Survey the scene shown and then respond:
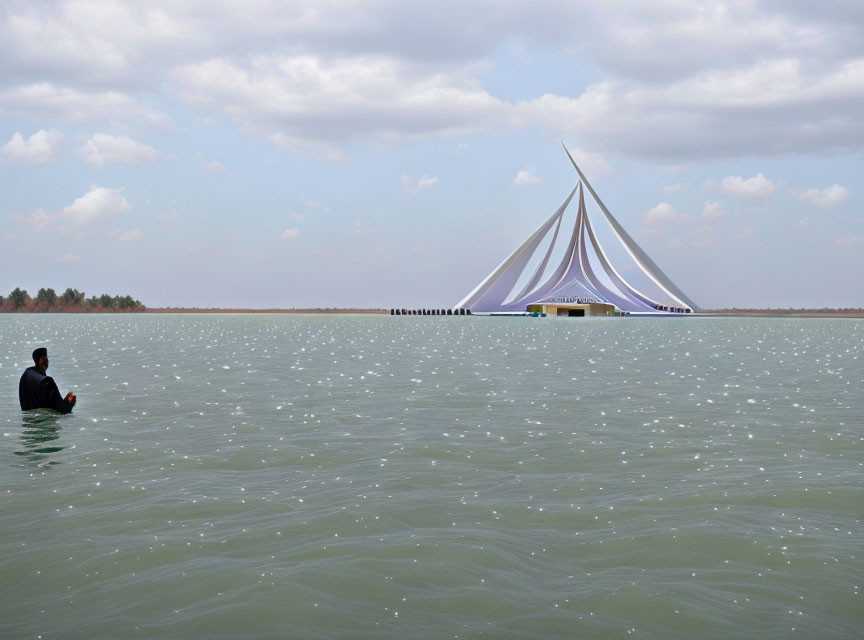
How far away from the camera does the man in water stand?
15977mm

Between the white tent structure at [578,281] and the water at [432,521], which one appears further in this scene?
the white tent structure at [578,281]

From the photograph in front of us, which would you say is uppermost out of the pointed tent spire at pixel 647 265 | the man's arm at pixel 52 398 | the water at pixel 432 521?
the pointed tent spire at pixel 647 265

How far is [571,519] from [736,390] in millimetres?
16001

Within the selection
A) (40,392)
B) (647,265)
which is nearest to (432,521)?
(40,392)

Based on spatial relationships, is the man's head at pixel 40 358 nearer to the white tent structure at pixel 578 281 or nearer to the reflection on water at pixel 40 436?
the reflection on water at pixel 40 436

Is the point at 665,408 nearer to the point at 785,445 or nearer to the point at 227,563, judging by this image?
the point at 785,445

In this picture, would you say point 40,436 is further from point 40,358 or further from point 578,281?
point 578,281

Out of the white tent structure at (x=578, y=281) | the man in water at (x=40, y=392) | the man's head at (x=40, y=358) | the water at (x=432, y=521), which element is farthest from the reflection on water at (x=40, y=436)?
the white tent structure at (x=578, y=281)

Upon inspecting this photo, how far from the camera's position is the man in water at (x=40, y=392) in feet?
52.4

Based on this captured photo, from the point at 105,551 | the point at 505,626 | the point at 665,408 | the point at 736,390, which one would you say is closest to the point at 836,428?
the point at 665,408

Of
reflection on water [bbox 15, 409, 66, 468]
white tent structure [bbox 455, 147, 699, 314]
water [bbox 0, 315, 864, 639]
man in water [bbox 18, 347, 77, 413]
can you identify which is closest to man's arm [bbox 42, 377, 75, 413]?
man in water [bbox 18, 347, 77, 413]

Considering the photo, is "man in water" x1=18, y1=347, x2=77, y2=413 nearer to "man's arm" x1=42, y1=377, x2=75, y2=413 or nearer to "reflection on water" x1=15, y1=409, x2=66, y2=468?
"man's arm" x1=42, y1=377, x2=75, y2=413

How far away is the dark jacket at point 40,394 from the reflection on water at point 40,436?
20 cm

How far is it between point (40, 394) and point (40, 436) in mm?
2471
